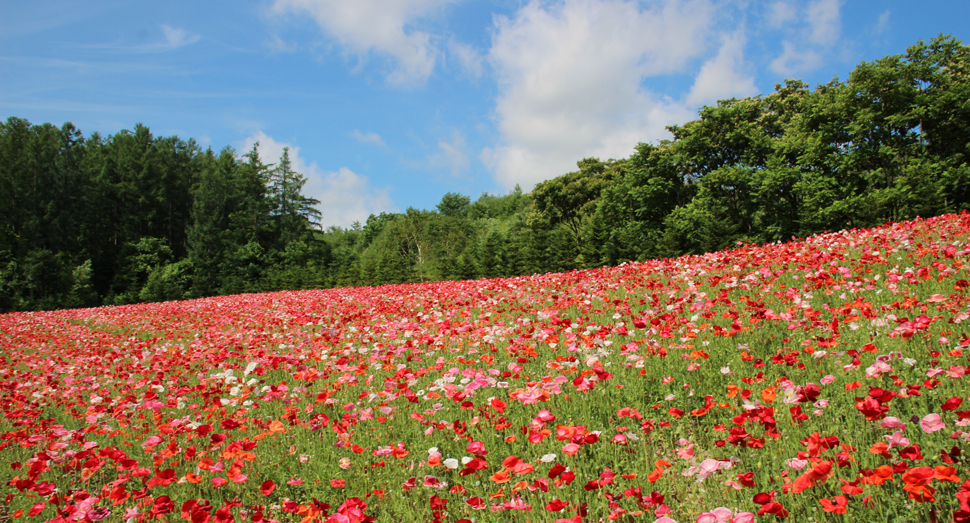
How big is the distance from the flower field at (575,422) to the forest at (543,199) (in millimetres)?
8128

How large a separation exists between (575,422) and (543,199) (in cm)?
4274

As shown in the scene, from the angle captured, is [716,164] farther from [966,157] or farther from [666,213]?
Result: [966,157]

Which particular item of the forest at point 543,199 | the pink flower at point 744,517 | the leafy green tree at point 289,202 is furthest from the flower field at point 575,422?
the leafy green tree at point 289,202

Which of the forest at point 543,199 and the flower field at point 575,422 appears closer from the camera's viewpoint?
the flower field at point 575,422

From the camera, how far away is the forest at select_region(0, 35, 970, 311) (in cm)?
2383

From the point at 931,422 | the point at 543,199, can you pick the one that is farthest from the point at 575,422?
the point at 543,199

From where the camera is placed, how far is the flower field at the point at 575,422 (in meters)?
2.20

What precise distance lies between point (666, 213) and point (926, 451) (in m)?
31.0

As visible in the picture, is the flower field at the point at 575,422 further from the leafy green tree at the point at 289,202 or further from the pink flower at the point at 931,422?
the leafy green tree at the point at 289,202

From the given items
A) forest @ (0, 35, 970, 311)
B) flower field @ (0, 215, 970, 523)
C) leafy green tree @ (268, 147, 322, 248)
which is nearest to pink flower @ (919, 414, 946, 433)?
flower field @ (0, 215, 970, 523)

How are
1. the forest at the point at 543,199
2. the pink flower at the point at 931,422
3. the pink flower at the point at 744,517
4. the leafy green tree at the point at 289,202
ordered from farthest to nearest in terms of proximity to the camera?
the leafy green tree at the point at 289,202 < the forest at the point at 543,199 < the pink flower at the point at 931,422 < the pink flower at the point at 744,517

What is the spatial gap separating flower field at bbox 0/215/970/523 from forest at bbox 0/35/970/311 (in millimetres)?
8128

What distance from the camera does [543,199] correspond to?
1778 inches

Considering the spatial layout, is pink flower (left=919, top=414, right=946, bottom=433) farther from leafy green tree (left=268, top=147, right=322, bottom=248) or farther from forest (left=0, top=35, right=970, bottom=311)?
leafy green tree (left=268, top=147, right=322, bottom=248)
